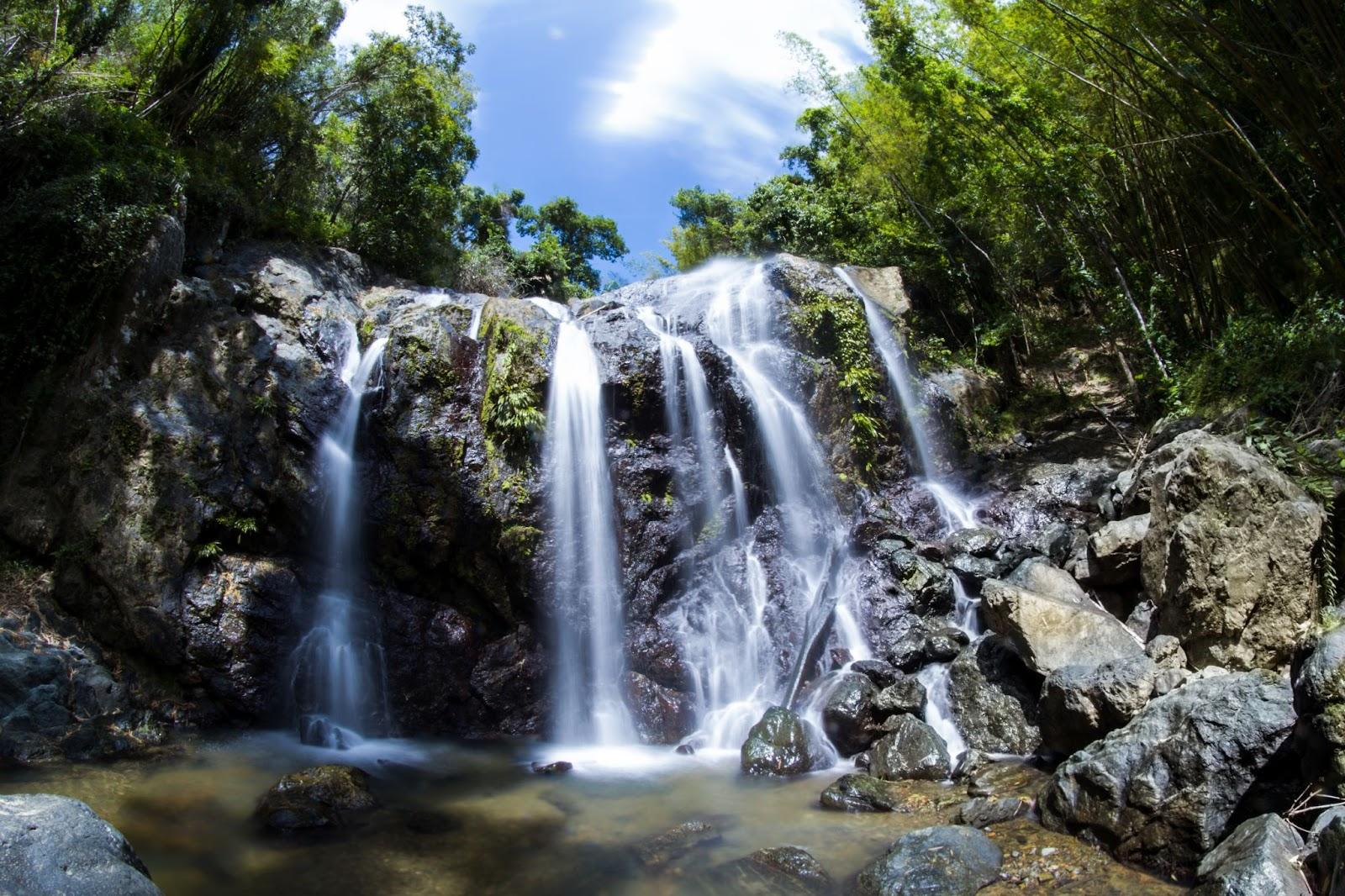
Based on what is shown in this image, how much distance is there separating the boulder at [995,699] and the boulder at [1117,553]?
1.37m

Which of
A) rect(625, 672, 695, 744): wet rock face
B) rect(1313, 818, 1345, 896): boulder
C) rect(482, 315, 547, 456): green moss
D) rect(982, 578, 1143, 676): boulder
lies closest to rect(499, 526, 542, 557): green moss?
rect(482, 315, 547, 456): green moss

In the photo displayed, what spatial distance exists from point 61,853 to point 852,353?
1334cm

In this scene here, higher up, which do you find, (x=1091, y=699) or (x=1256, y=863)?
(x=1091, y=699)

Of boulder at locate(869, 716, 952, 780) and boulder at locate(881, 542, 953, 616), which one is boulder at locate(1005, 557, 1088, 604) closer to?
boulder at locate(881, 542, 953, 616)

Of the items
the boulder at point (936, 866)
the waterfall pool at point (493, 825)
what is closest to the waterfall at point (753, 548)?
the waterfall pool at point (493, 825)

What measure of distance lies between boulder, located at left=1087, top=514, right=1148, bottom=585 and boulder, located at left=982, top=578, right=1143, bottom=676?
72 cm

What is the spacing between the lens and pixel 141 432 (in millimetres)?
9992

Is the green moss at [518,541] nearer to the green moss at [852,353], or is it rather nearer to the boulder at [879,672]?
the boulder at [879,672]

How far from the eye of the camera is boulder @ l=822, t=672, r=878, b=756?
28.5 feet

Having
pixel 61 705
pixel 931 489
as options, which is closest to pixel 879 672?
pixel 931 489

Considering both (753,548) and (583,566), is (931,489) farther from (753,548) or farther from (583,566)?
(583,566)

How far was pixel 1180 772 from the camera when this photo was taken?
18.3 ft

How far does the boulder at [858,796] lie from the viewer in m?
7.08

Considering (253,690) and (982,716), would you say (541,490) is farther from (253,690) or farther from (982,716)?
(982,716)
